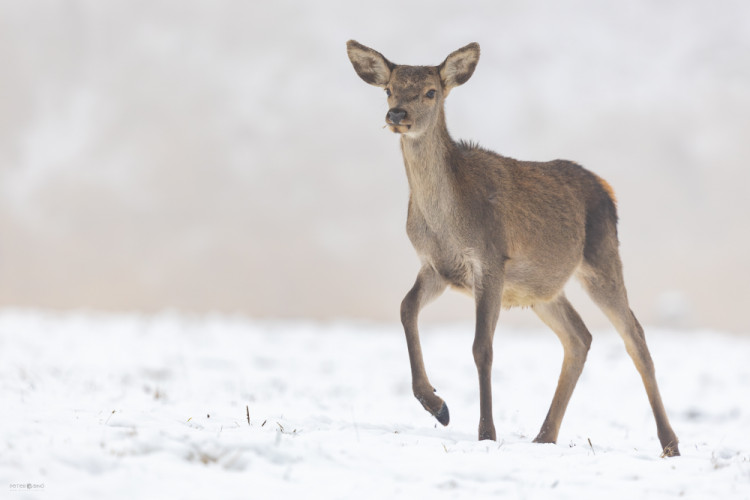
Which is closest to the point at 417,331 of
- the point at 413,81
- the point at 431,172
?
the point at 431,172

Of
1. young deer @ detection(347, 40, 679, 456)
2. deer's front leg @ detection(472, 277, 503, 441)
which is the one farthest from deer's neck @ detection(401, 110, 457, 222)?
deer's front leg @ detection(472, 277, 503, 441)

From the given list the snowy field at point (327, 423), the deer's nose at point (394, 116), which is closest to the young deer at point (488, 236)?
the deer's nose at point (394, 116)

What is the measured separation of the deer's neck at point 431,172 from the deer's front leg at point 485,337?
0.81 meters

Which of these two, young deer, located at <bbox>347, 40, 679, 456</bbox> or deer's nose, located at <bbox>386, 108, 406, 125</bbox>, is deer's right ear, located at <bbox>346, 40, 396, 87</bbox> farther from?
deer's nose, located at <bbox>386, 108, 406, 125</bbox>

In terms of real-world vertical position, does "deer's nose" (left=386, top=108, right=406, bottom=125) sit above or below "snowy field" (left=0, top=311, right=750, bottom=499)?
above

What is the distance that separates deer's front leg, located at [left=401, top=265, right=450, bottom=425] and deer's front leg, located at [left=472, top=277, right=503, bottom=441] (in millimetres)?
370

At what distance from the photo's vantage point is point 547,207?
26.6 feet

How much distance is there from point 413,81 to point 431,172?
865 mm

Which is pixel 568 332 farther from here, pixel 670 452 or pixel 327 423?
pixel 327 423

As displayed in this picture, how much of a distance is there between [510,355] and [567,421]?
12.1 metres

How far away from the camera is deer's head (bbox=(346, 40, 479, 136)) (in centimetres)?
720

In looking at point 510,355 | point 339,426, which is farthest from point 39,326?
point 339,426

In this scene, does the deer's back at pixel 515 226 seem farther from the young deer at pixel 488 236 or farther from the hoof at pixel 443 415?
the hoof at pixel 443 415

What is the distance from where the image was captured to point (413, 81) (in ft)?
24.4
